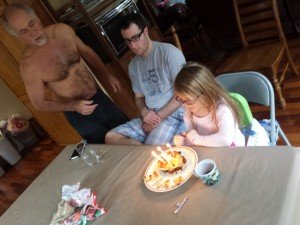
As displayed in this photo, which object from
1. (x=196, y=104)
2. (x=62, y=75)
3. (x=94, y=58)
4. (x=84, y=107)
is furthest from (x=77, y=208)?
(x=94, y=58)

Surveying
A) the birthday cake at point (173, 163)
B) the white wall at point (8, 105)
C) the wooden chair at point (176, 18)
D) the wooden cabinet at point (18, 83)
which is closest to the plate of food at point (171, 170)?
the birthday cake at point (173, 163)

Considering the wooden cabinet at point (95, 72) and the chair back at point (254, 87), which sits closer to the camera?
the chair back at point (254, 87)

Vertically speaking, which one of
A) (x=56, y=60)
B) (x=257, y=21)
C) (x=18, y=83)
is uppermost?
(x=56, y=60)

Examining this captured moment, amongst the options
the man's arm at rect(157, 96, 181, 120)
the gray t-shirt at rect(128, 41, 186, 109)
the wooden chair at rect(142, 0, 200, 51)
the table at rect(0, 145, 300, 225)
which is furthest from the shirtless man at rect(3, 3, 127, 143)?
the wooden chair at rect(142, 0, 200, 51)

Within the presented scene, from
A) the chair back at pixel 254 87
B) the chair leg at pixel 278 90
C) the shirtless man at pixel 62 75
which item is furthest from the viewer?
the chair leg at pixel 278 90

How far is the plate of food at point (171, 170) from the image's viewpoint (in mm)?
1185

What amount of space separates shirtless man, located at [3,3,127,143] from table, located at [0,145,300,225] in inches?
28.6

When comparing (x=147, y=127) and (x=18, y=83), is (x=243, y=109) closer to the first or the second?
(x=147, y=127)

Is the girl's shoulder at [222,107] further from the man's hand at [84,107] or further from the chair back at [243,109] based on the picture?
the man's hand at [84,107]

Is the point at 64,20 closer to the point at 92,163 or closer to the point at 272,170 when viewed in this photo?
the point at 92,163

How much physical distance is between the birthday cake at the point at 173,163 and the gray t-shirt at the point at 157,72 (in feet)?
2.25

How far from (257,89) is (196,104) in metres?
0.37

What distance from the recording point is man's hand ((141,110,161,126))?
193cm

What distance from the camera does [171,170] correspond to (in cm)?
125
